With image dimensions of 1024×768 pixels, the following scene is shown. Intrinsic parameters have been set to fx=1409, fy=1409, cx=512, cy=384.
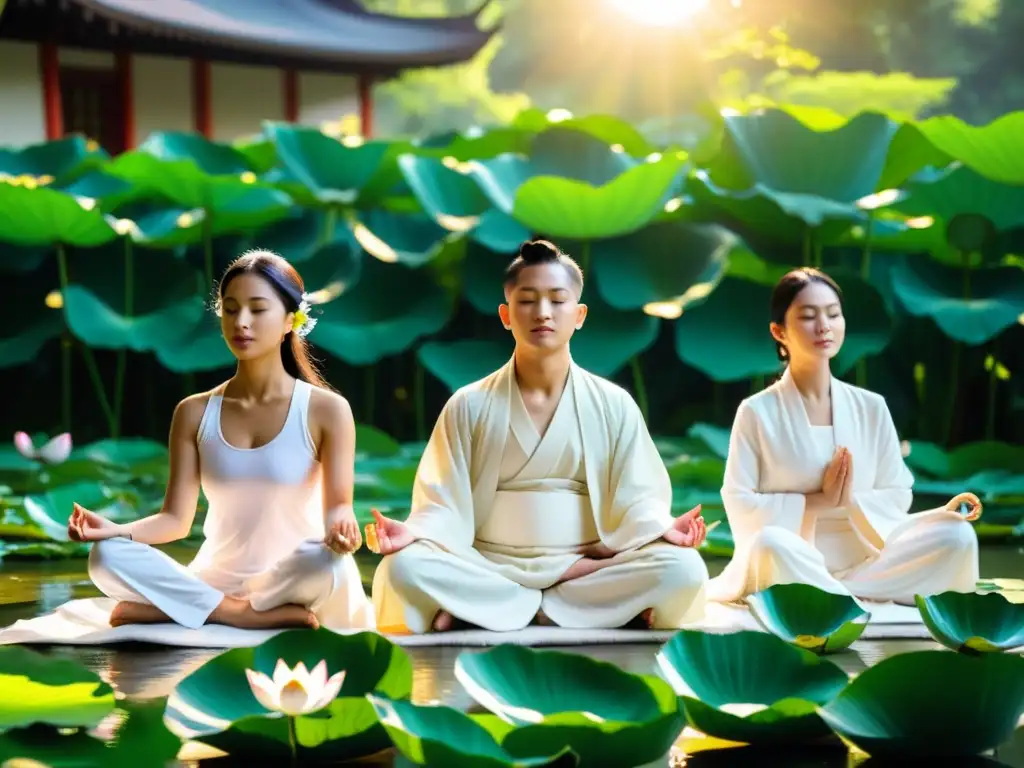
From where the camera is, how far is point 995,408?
683 centimetres

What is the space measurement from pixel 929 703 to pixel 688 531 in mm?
1062

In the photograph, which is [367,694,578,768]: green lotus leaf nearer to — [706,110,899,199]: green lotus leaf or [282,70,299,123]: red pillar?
[706,110,899,199]: green lotus leaf

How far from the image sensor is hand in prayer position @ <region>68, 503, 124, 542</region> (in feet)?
9.13

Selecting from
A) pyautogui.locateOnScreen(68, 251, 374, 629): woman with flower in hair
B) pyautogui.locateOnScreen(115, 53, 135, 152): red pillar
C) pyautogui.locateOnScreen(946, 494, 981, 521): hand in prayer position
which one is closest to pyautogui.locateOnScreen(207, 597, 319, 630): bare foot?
pyautogui.locateOnScreen(68, 251, 374, 629): woman with flower in hair

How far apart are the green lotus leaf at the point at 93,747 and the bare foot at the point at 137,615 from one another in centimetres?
80

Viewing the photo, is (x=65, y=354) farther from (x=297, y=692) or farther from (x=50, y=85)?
(x=50, y=85)

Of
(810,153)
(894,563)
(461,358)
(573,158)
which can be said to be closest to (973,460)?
(810,153)

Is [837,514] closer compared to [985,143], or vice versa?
[837,514]

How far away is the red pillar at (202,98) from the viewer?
42.6ft

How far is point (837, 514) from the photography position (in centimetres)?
333

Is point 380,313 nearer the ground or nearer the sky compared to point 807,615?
nearer the sky

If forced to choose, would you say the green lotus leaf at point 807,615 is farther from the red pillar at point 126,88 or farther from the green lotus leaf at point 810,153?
the red pillar at point 126,88

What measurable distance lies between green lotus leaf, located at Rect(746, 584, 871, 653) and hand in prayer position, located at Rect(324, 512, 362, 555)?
2.57 feet

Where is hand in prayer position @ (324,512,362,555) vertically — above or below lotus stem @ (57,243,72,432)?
below
